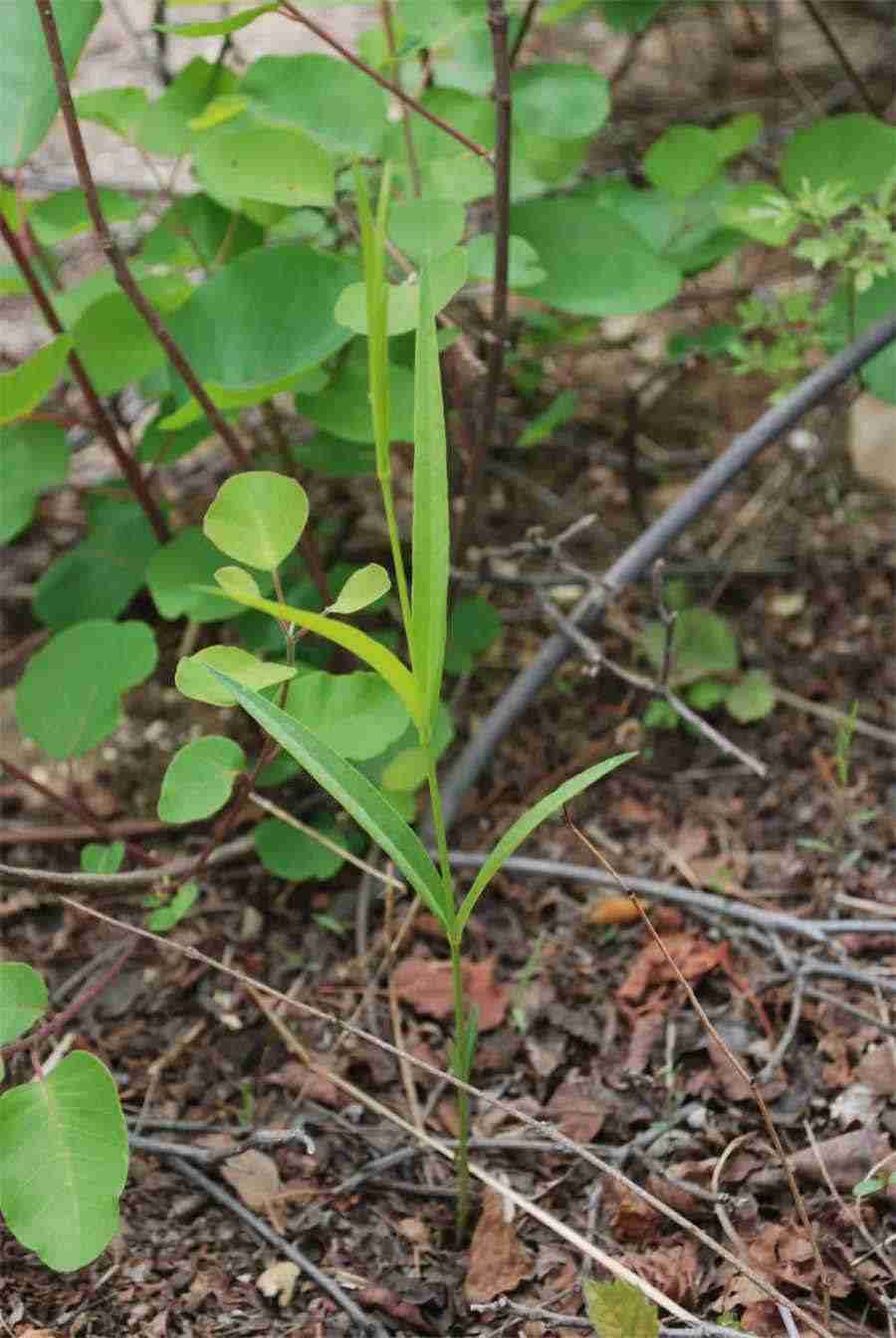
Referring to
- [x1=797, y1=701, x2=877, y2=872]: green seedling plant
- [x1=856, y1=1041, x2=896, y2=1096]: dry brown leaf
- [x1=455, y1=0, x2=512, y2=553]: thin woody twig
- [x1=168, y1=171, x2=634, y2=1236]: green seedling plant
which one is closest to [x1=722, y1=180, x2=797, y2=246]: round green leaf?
[x1=455, y1=0, x2=512, y2=553]: thin woody twig

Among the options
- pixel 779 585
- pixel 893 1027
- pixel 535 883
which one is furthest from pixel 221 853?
pixel 779 585

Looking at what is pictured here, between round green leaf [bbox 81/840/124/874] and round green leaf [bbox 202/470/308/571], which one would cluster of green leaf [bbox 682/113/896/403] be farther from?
round green leaf [bbox 81/840/124/874]

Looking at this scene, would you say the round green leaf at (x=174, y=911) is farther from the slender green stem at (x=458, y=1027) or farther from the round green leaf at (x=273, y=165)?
the round green leaf at (x=273, y=165)

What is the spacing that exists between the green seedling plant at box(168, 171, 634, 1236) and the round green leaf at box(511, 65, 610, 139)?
604mm

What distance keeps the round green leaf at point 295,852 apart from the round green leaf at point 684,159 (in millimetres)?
878

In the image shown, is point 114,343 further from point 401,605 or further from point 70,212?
point 401,605

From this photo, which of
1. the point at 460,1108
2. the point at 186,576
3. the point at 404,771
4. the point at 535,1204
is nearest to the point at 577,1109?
the point at 535,1204

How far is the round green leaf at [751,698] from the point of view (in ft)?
5.45

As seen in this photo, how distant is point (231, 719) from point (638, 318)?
109 centimetres

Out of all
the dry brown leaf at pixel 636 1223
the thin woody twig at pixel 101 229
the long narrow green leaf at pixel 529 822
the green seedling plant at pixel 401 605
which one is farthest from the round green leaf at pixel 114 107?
the dry brown leaf at pixel 636 1223

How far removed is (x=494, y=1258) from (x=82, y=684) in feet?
2.26

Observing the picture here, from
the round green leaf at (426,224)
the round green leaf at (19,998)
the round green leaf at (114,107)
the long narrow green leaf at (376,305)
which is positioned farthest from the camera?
the round green leaf at (114,107)

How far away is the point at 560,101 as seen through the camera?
1470mm

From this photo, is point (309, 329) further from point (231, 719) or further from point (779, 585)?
point (779, 585)
